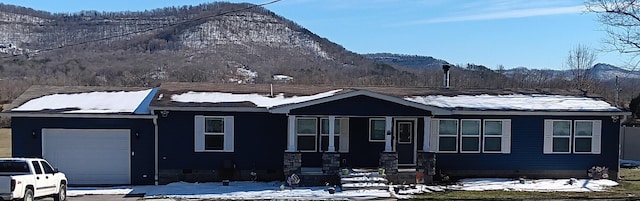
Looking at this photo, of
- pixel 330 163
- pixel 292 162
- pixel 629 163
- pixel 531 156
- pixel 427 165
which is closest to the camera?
pixel 292 162

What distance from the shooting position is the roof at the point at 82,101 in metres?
22.7

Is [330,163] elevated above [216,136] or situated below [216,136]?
below

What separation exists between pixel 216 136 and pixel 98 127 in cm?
397

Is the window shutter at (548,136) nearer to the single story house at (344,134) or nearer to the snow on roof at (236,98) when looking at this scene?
the single story house at (344,134)

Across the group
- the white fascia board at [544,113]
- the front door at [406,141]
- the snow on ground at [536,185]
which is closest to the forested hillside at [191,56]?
the front door at [406,141]

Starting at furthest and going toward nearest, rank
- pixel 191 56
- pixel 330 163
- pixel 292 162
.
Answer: pixel 191 56 < pixel 330 163 < pixel 292 162

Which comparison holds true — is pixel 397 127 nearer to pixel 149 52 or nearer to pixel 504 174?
pixel 504 174

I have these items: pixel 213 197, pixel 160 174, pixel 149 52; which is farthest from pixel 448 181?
pixel 149 52

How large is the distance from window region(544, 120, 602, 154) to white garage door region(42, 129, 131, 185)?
14.9 metres

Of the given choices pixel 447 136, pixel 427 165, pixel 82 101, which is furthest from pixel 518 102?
pixel 82 101

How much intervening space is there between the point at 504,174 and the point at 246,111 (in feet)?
31.3

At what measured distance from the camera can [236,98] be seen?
23875 mm

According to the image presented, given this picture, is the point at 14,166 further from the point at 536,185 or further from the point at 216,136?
the point at 536,185

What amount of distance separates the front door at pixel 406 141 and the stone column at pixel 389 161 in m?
2.17
